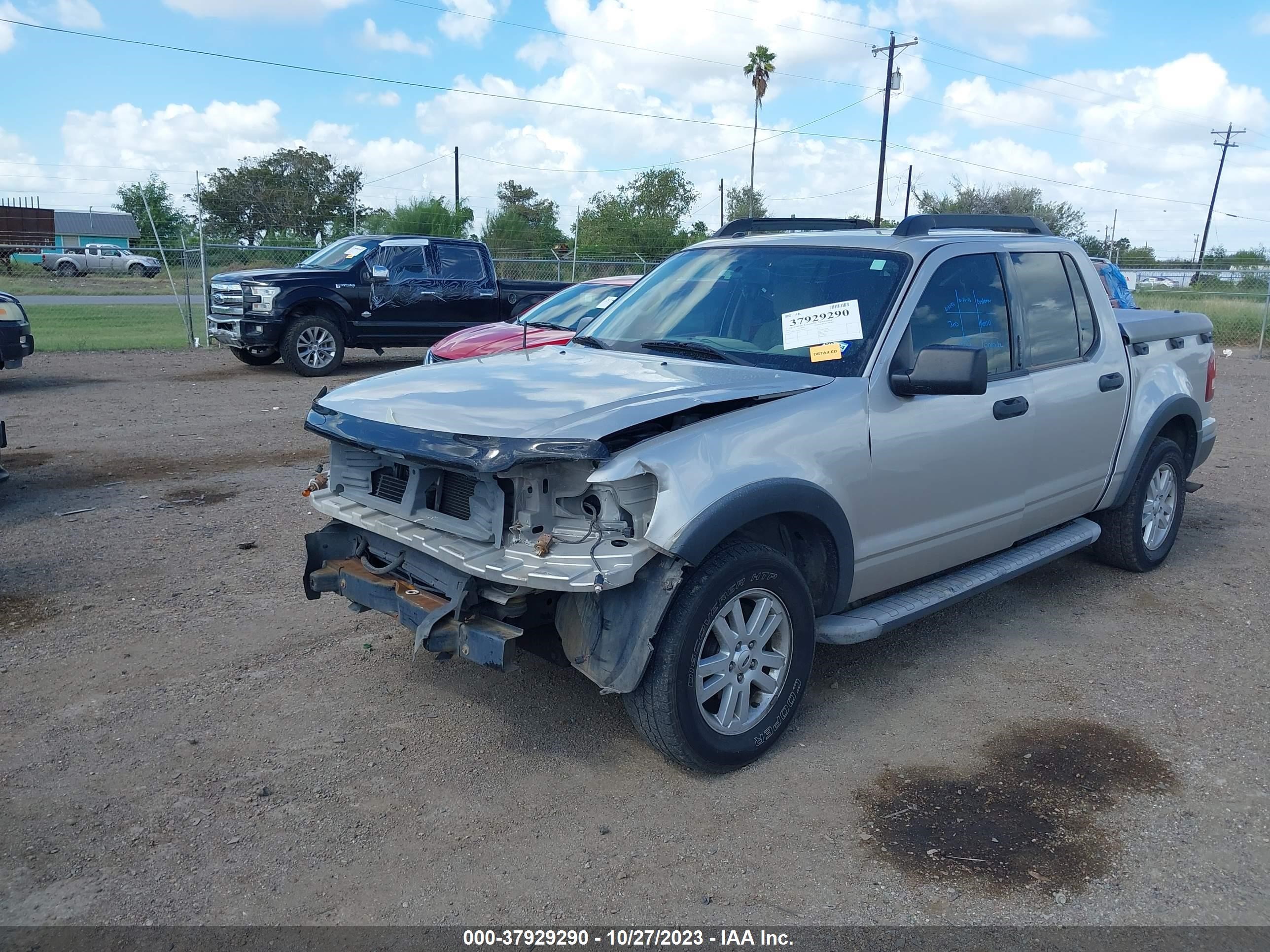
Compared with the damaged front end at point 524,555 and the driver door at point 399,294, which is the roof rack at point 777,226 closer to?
the damaged front end at point 524,555

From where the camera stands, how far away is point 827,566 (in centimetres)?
412

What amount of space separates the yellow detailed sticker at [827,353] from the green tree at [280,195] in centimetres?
5498

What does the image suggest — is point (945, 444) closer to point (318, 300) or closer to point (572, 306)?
point (572, 306)

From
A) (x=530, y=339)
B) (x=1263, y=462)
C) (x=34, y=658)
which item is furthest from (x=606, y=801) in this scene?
(x=1263, y=462)

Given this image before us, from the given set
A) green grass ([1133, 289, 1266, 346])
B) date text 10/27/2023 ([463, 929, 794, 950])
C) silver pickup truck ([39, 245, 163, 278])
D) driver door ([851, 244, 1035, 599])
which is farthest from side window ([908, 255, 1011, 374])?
silver pickup truck ([39, 245, 163, 278])

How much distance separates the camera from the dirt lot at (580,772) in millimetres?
3121

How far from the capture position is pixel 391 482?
13.4 ft

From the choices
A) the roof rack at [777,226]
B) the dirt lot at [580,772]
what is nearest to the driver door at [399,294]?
the dirt lot at [580,772]

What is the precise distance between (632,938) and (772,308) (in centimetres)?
267

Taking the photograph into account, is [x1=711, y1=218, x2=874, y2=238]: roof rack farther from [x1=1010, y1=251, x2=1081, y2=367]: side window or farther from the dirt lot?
the dirt lot

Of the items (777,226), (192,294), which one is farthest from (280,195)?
(777,226)

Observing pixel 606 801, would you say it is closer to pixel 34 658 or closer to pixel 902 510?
pixel 902 510

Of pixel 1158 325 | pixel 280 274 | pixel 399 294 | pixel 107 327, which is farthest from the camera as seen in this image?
pixel 107 327

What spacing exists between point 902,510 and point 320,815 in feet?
8.16
